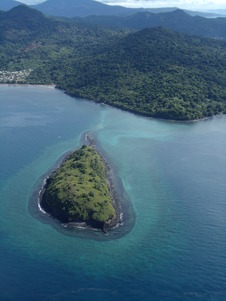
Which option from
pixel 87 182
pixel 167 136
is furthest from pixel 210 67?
pixel 87 182

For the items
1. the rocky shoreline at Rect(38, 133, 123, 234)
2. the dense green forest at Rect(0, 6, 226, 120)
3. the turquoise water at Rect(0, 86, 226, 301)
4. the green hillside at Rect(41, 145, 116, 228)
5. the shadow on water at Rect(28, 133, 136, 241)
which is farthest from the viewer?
the dense green forest at Rect(0, 6, 226, 120)

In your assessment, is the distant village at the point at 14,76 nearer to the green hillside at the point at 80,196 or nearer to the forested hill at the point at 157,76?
the forested hill at the point at 157,76

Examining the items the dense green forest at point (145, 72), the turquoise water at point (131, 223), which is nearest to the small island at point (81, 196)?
the turquoise water at point (131, 223)

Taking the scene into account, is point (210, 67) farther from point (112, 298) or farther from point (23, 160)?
point (112, 298)

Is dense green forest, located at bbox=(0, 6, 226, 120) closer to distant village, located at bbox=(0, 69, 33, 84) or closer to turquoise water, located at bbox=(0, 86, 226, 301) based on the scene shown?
distant village, located at bbox=(0, 69, 33, 84)

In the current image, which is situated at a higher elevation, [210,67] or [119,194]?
[210,67]

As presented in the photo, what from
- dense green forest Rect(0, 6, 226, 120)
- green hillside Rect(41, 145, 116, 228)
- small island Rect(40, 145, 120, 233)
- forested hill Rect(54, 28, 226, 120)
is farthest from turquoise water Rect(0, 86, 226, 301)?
dense green forest Rect(0, 6, 226, 120)
